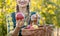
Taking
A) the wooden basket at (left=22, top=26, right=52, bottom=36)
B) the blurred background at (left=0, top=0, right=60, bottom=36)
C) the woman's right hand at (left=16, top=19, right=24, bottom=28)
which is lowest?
the wooden basket at (left=22, top=26, right=52, bottom=36)

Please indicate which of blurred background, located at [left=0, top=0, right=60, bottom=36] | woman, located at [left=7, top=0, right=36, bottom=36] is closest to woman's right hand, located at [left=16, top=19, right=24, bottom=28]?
woman, located at [left=7, top=0, right=36, bottom=36]

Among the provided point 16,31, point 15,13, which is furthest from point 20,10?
point 16,31

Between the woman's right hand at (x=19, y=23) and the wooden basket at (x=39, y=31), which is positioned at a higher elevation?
the woman's right hand at (x=19, y=23)

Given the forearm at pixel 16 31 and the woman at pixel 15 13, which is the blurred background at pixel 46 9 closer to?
the woman at pixel 15 13

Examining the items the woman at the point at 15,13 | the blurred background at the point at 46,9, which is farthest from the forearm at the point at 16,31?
the blurred background at the point at 46,9

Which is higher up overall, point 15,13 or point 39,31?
point 15,13

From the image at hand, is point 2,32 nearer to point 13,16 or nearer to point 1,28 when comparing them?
point 1,28

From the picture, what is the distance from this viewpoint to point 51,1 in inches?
42.9

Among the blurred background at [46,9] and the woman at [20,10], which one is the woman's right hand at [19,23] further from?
the blurred background at [46,9]

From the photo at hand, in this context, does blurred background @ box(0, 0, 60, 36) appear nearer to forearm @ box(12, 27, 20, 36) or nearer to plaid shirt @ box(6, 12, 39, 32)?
plaid shirt @ box(6, 12, 39, 32)

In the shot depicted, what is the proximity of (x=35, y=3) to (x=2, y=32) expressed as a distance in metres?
0.42

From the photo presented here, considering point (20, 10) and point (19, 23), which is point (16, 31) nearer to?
point (19, 23)

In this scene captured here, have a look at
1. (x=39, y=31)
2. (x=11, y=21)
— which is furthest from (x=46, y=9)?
(x=11, y=21)

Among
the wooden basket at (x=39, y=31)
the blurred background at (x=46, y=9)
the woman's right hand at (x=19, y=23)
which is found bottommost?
the wooden basket at (x=39, y=31)
